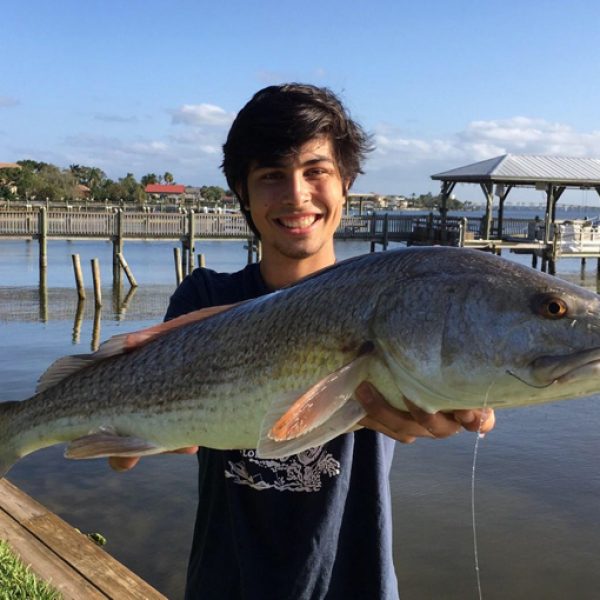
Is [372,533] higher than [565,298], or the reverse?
[565,298]

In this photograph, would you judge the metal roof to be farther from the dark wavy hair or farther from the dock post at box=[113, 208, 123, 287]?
the dark wavy hair

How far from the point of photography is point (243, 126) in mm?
3209

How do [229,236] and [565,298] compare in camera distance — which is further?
[229,236]

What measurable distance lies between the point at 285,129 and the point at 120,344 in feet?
3.91

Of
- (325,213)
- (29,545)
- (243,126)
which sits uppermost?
(243,126)

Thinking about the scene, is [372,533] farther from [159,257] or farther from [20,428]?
[159,257]

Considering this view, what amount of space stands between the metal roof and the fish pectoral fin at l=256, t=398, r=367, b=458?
98.5 feet

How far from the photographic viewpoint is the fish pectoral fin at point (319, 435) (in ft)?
6.72

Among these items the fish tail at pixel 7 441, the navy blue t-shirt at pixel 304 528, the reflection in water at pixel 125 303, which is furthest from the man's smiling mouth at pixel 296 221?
the reflection in water at pixel 125 303

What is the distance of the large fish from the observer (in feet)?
6.44

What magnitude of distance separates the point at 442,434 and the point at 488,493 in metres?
7.47

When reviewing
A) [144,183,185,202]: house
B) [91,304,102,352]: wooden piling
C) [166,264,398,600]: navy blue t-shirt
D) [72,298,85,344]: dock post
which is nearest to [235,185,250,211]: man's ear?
[166,264,398,600]: navy blue t-shirt

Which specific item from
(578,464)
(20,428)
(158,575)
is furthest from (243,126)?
(578,464)

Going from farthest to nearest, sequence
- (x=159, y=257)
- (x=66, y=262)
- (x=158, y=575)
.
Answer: (x=159, y=257)
(x=66, y=262)
(x=158, y=575)
